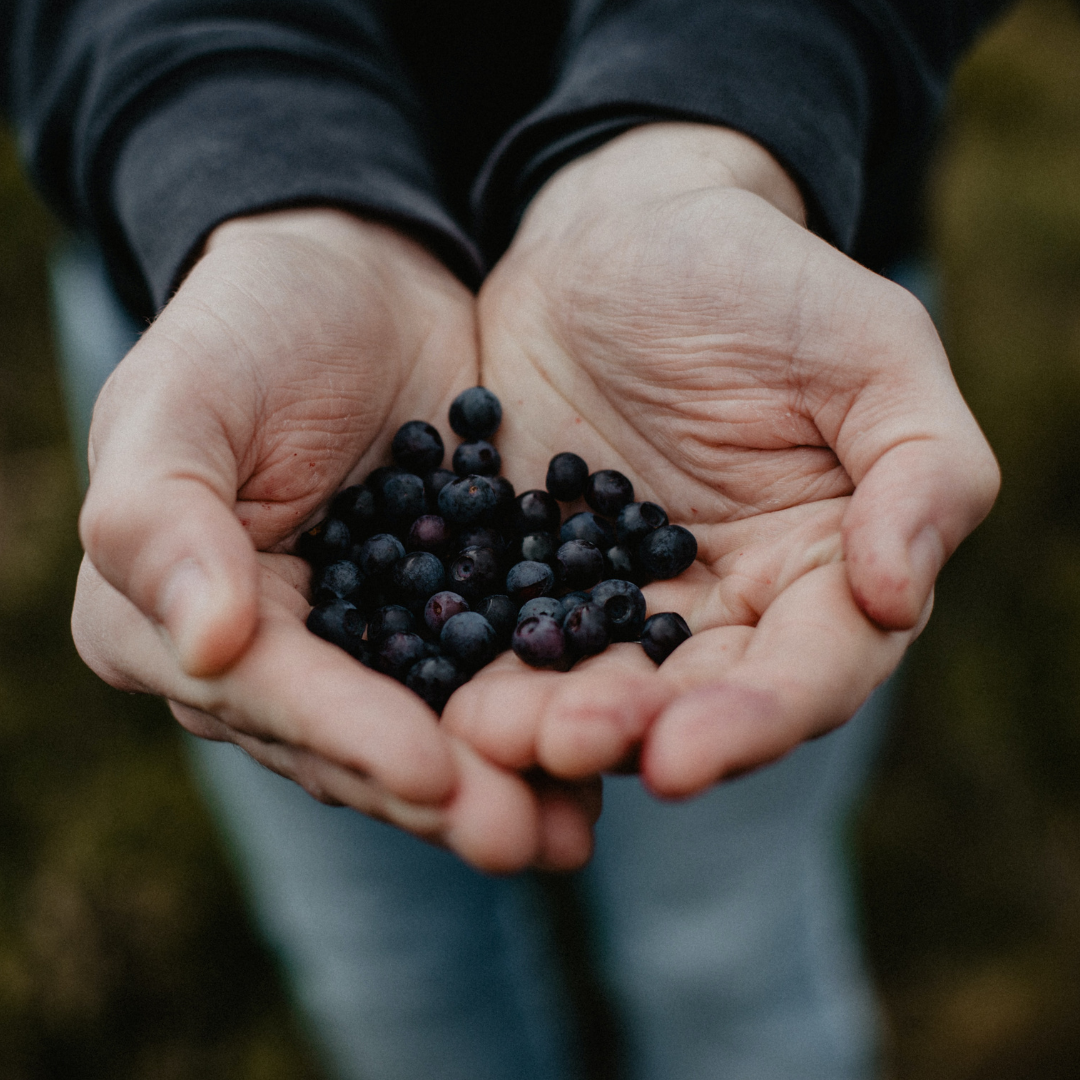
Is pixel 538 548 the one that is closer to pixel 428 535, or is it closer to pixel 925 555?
pixel 428 535

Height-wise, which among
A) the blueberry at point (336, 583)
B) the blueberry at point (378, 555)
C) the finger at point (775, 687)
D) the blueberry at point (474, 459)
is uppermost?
the finger at point (775, 687)

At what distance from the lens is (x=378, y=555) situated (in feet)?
5.78

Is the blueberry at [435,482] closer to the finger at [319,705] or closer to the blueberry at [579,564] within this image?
the blueberry at [579,564]

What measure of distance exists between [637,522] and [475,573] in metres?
0.31

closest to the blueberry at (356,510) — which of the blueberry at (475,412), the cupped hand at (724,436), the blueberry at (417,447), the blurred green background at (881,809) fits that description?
the blueberry at (417,447)

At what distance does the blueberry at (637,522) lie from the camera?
1805mm

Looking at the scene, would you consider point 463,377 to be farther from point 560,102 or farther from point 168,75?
point 168,75

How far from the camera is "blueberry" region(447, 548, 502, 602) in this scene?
1.78 metres

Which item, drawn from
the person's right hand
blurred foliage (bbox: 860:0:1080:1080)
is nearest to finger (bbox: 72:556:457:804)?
the person's right hand

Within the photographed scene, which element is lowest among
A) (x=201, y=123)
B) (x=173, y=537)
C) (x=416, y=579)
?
(x=416, y=579)

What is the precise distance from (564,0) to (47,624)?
2.58 m

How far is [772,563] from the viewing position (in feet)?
5.21

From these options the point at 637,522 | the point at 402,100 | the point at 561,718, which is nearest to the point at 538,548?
the point at 637,522

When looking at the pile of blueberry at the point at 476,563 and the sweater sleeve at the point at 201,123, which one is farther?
the sweater sleeve at the point at 201,123
